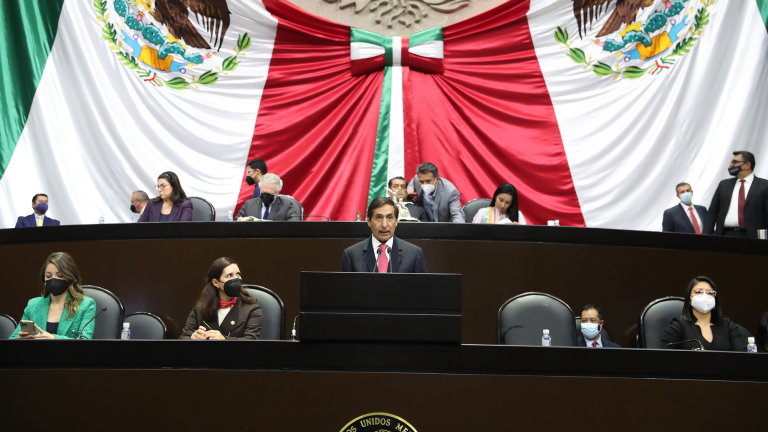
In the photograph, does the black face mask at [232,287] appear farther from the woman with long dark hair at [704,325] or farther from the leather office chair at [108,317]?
the woman with long dark hair at [704,325]

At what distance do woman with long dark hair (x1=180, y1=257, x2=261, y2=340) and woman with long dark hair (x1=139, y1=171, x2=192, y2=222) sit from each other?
5.01 feet

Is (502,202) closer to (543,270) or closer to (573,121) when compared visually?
(543,270)

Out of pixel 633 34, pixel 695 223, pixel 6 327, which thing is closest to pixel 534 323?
pixel 6 327

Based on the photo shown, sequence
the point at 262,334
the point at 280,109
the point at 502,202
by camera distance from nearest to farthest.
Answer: the point at 262,334, the point at 502,202, the point at 280,109

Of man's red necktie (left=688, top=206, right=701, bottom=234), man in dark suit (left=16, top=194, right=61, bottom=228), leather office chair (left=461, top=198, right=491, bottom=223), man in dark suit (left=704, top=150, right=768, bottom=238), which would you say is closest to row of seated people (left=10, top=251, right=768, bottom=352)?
man in dark suit (left=704, top=150, right=768, bottom=238)

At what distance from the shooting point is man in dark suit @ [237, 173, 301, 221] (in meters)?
4.67

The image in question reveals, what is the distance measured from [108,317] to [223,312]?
0.66 m

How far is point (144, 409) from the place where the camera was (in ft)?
7.09

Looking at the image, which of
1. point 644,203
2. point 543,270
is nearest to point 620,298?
point 543,270

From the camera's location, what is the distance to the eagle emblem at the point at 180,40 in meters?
6.62

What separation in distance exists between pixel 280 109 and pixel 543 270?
3550 millimetres

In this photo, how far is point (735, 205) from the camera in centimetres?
488

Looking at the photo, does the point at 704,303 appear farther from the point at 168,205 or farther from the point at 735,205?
the point at 168,205

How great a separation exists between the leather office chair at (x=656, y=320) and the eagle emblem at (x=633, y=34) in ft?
11.6
